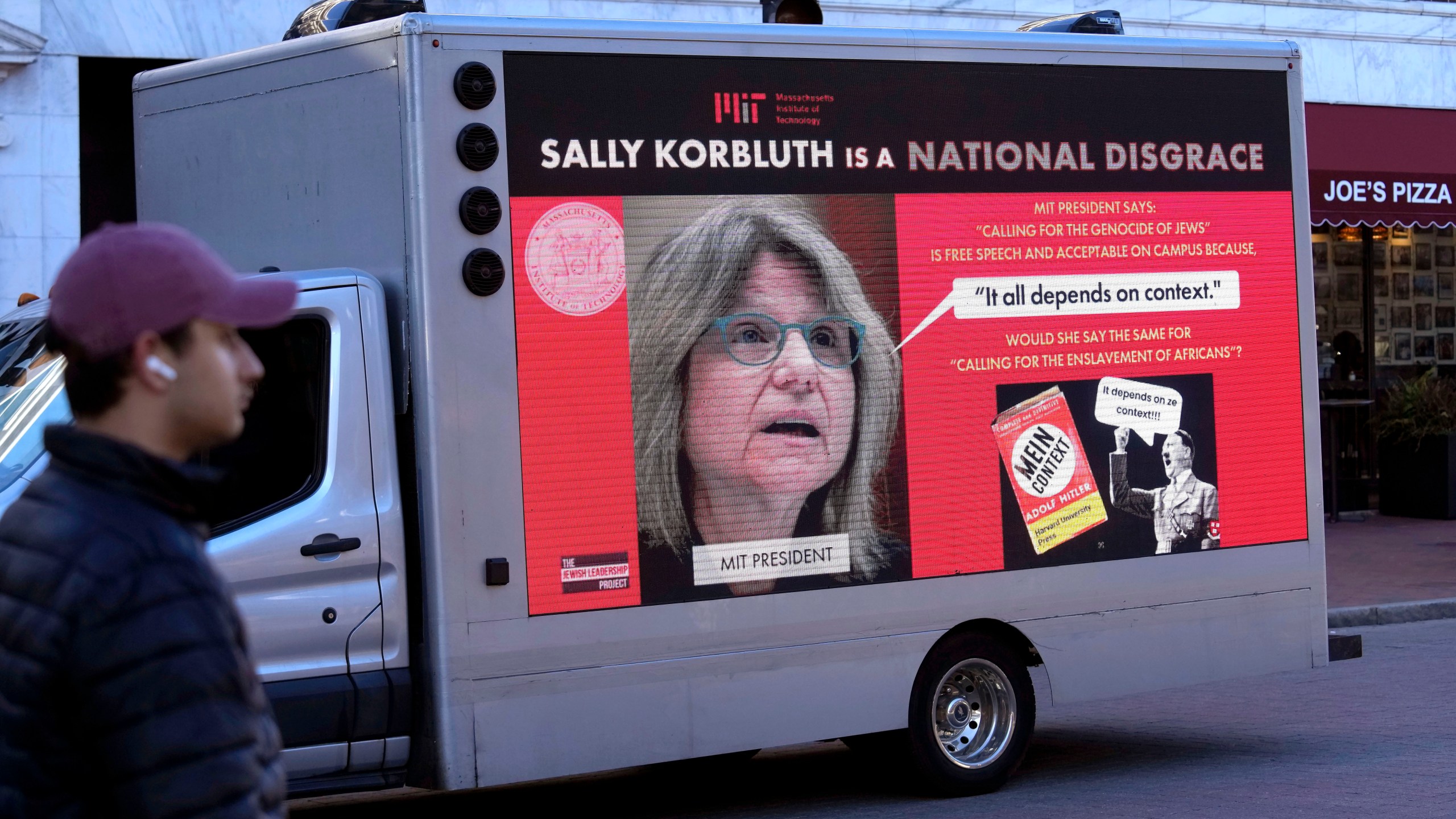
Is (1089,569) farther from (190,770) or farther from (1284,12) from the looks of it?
(1284,12)

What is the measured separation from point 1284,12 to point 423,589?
1543cm

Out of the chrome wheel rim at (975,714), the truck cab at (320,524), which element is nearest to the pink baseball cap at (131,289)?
the truck cab at (320,524)

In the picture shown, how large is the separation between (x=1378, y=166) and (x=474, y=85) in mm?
14455

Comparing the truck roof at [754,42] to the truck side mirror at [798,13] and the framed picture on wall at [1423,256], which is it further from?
the framed picture on wall at [1423,256]

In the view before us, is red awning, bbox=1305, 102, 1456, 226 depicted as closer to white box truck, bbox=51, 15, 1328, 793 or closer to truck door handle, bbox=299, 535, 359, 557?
white box truck, bbox=51, 15, 1328, 793

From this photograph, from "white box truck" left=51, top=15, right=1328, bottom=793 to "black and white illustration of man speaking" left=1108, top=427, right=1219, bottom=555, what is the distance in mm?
19

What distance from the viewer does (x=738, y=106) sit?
6.68 meters

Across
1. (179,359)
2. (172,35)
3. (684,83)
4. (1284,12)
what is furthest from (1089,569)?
(1284,12)

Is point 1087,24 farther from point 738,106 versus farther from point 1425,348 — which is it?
point 1425,348

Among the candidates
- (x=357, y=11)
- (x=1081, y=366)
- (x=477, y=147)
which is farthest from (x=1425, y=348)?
(x=477, y=147)

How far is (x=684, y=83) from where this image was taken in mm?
6578

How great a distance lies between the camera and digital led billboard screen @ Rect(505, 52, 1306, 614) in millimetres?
6352

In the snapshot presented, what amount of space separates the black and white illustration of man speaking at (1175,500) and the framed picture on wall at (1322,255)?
1396 cm

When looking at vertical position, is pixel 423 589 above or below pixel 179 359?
below
